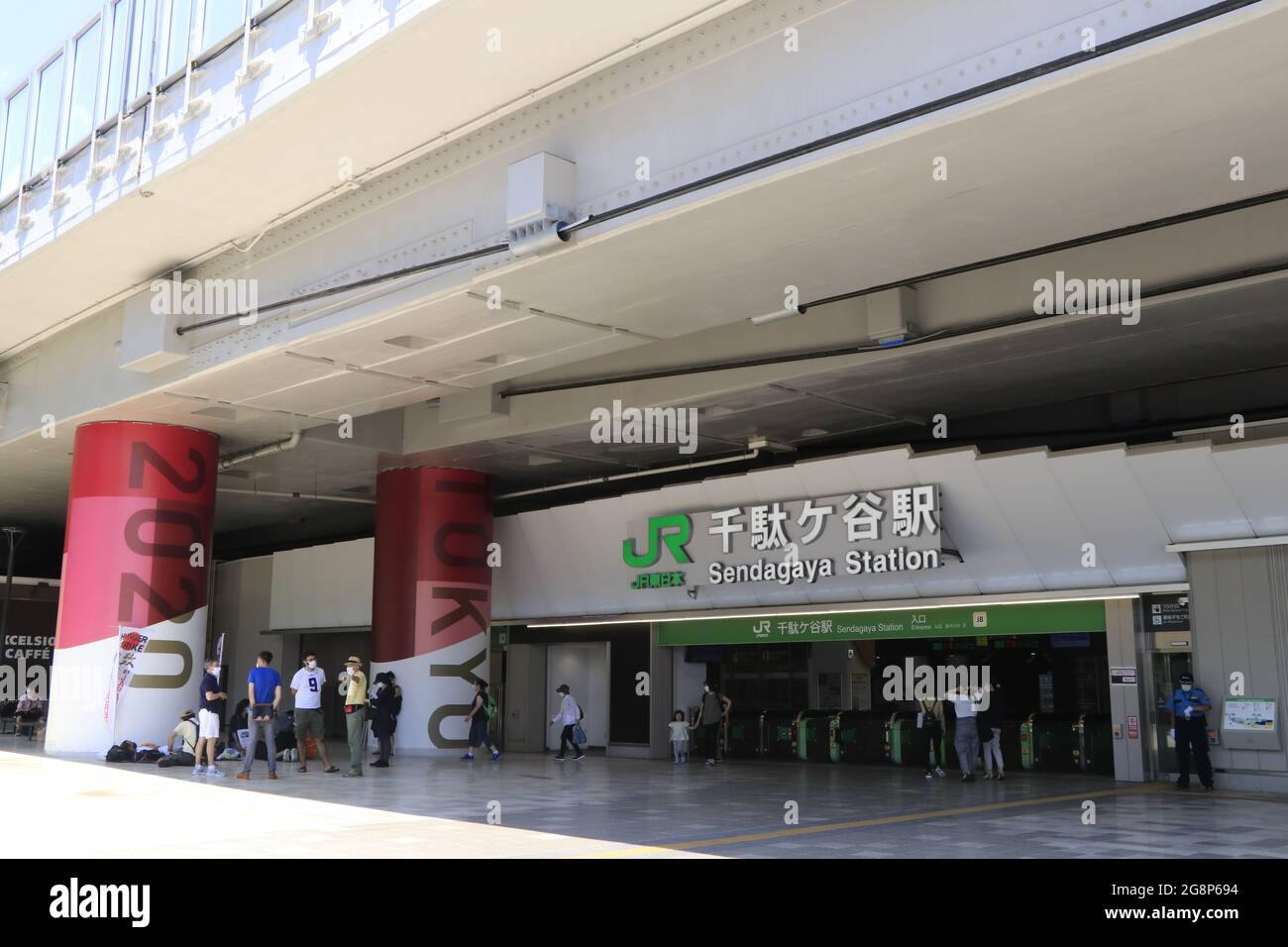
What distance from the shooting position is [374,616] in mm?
21719

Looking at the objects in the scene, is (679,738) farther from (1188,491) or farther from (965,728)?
(1188,491)

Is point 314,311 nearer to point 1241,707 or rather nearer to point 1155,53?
point 1155,53

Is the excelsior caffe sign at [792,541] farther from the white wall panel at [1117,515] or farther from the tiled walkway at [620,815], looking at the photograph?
the tiled walkway at [620,815]

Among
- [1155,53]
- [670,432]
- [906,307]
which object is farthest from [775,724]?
[1155,53]

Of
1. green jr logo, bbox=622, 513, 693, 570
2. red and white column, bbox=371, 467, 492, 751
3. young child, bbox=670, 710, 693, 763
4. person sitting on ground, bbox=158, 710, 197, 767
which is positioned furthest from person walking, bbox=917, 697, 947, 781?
person sitting on ground, bbox=158, 710, 197, 767

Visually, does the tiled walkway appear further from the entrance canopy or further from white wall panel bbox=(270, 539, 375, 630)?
white wall panel bbox=(270, 539, 375, 630)

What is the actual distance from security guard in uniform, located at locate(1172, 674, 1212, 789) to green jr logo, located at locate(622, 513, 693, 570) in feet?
26.7

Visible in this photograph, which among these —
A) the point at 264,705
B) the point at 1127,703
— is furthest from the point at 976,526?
the point at 264,705

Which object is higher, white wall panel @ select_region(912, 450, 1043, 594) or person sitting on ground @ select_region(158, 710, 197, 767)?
white wall panel @ select_region(912, 450, 1043, 594)

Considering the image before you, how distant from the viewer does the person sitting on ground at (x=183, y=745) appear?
16703 millimetres

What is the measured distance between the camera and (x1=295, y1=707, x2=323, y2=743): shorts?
1582cm

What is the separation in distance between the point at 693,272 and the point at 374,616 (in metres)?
12.4

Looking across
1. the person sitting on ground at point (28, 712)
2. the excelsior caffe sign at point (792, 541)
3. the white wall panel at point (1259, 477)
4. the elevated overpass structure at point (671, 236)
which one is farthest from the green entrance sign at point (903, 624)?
the person sitting on ground at point (28, 712)

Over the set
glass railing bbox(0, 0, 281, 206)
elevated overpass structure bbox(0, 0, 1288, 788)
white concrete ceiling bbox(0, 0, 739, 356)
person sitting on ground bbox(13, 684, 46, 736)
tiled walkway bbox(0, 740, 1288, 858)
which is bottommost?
tiled walkway bbox(0, 740, 1288, 858)
